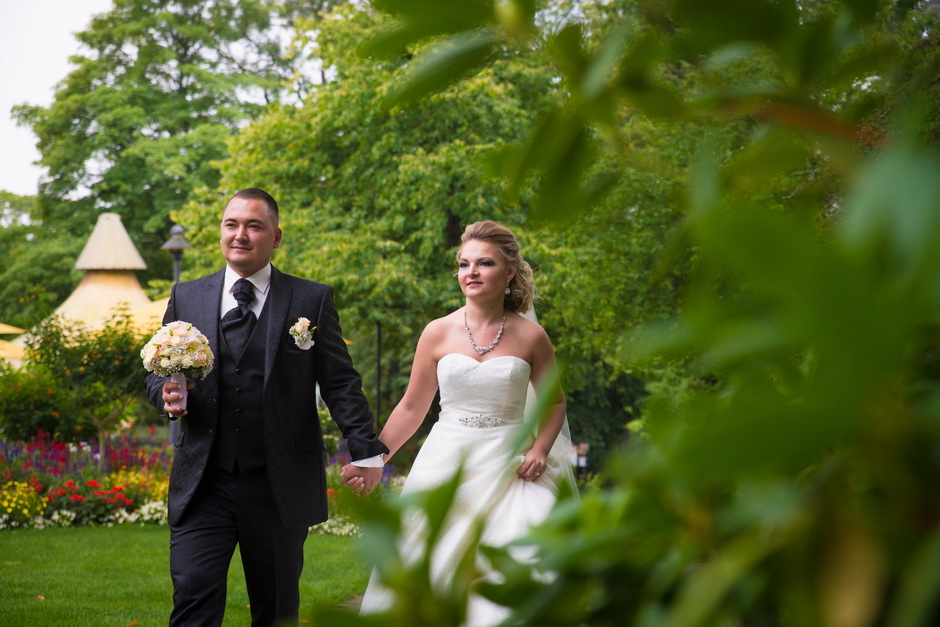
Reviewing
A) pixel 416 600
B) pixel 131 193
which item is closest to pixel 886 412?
pixel 416 600

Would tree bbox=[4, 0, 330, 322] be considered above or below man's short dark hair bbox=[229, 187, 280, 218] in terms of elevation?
above

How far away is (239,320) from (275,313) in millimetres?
176

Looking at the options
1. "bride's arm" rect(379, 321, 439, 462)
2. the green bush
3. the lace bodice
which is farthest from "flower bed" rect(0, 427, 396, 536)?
the lace bodice

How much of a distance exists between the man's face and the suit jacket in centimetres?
15

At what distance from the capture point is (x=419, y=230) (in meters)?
17.2

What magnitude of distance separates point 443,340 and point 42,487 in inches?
344

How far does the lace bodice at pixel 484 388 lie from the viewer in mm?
5270

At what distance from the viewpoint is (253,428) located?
4.48 meters

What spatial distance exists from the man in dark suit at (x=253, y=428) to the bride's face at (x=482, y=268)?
902 mm

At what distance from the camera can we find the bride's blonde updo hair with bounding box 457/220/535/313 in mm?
5395

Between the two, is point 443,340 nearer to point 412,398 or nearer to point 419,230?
point 412,398

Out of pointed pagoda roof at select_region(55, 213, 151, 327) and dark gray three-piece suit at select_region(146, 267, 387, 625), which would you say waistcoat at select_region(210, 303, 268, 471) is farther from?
pointed pagoda roof at select_region(55, 213, 151, 327)

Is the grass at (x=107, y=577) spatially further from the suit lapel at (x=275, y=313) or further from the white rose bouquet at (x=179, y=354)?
the white rose bouquet at (x=179, y=354)

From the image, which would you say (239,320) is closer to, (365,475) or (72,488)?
(365,475)
